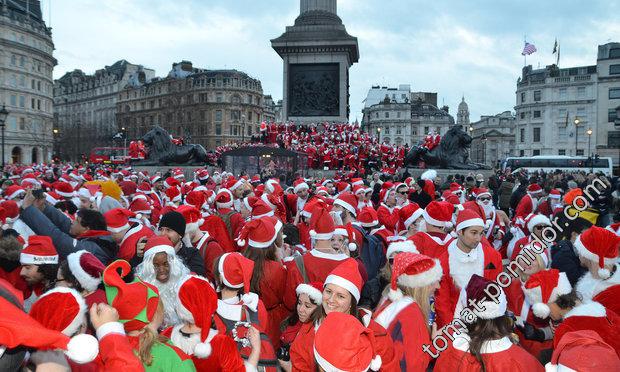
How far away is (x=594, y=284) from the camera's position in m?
4.81

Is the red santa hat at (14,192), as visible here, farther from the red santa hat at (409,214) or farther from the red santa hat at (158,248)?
the red santa hat at (409,214)

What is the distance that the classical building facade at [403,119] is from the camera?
403ft

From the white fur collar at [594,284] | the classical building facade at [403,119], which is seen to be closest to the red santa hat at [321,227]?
the white fur collar at [594,284]

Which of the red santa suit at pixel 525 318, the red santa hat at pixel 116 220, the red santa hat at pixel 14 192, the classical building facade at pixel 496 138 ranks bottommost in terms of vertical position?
the red santa suit at pixel 525 318

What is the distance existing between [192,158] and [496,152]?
415 feet

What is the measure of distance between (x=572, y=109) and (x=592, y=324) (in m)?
85.9

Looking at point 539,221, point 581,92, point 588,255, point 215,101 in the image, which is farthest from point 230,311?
point 215,101

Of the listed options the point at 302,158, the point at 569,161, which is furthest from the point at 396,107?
the point at 302,158

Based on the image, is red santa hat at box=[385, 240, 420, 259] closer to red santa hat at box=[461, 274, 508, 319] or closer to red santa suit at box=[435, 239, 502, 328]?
red santa suit at box=[435, 239, 502, 328]

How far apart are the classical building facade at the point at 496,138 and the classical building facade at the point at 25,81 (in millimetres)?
99216

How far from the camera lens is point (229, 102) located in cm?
10838

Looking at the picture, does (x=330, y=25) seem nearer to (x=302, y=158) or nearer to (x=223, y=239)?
(x=302, y=158)

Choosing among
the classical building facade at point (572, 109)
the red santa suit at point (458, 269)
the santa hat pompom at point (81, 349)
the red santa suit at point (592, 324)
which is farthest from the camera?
the classical building facade at point (572, 109)

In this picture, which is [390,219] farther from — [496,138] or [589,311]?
[496,138]
